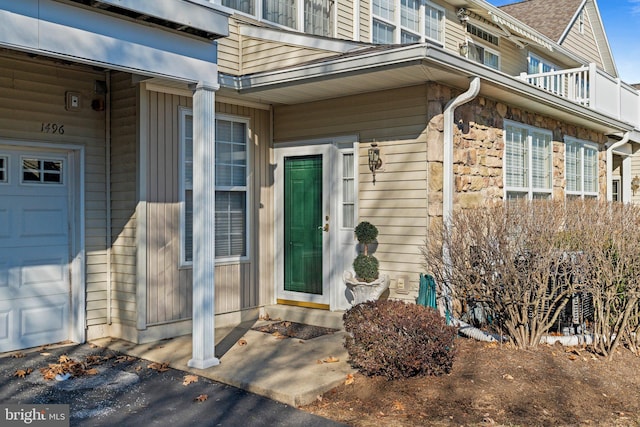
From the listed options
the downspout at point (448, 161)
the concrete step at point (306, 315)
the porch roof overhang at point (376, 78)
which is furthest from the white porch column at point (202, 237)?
the downspout at point (448, 161)

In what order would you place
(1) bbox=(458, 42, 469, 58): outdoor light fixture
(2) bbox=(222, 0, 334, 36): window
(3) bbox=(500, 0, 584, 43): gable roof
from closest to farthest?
(2) bbox=(222, 0, 334, 36): window → (1) bbox=(458, 42, 469, 58): outdoor light fixture → (3) bbox=(500, 0, 584, 43): gable roof

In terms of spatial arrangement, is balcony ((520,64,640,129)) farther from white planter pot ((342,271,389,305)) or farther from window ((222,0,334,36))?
white planter pot ((342,271,389,305))

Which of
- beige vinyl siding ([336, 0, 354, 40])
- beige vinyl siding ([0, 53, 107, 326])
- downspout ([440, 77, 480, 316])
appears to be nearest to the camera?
beige vinyl siding ([0, 53, 107, 326])

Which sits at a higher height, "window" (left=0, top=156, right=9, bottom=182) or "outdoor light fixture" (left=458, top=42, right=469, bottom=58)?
"outdoor light fixture" (left=458, top=42, right=469, bottom=58)

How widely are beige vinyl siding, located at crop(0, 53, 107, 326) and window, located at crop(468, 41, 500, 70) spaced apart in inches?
317

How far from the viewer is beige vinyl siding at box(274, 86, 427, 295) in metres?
6.98

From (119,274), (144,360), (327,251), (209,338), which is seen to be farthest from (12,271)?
(327,251)

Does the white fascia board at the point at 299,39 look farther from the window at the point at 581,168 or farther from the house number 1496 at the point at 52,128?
the window at the point at 581,168

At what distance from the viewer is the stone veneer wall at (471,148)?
6922 millimetres

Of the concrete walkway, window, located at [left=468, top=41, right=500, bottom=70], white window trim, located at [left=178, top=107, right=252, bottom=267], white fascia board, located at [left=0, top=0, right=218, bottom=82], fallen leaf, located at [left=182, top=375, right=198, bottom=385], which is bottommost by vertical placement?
fallen leaf, located at [left=182, top=375, right=198, bottom=385]

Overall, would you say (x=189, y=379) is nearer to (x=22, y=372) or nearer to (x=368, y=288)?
(x=22, y=372)

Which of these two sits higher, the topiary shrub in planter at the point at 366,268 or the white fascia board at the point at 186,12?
the white fascia board at the point at 186,12

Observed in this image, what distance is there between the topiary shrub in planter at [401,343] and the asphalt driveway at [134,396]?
31.7 inches

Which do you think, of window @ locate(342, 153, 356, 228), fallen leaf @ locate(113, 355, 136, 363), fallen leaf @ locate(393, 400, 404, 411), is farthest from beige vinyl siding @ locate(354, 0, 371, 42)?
fallen leaf @ locate(393, 400, 404, 411)
